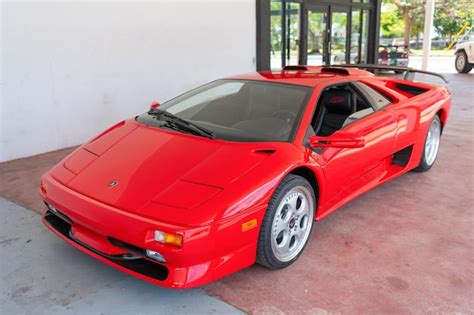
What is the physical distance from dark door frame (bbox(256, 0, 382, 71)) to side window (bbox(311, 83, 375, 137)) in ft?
17.4

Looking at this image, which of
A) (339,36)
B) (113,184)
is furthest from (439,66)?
(113,184)

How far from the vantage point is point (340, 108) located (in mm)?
3432

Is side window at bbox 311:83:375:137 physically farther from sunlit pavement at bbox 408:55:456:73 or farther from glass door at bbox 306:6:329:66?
sunlit pavement at bbox 408:55:456:73

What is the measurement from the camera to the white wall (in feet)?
16.6

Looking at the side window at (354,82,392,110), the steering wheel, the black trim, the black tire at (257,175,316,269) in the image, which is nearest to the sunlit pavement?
the side window at (354,82,392,110)

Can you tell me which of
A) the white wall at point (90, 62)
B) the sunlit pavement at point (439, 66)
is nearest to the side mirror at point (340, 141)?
the white wall at point (90, 62)

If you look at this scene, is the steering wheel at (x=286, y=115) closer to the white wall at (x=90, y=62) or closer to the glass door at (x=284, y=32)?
the white wall at (x=90, y=62)

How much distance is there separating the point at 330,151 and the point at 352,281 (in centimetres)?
87

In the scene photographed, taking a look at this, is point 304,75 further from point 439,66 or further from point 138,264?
point 439,66

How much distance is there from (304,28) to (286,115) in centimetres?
781

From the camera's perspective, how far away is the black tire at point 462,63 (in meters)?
14.9

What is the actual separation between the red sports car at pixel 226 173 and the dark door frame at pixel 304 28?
16.3 feet

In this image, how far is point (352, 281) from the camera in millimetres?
2529

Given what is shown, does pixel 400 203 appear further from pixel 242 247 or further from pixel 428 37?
pixel 428 37
